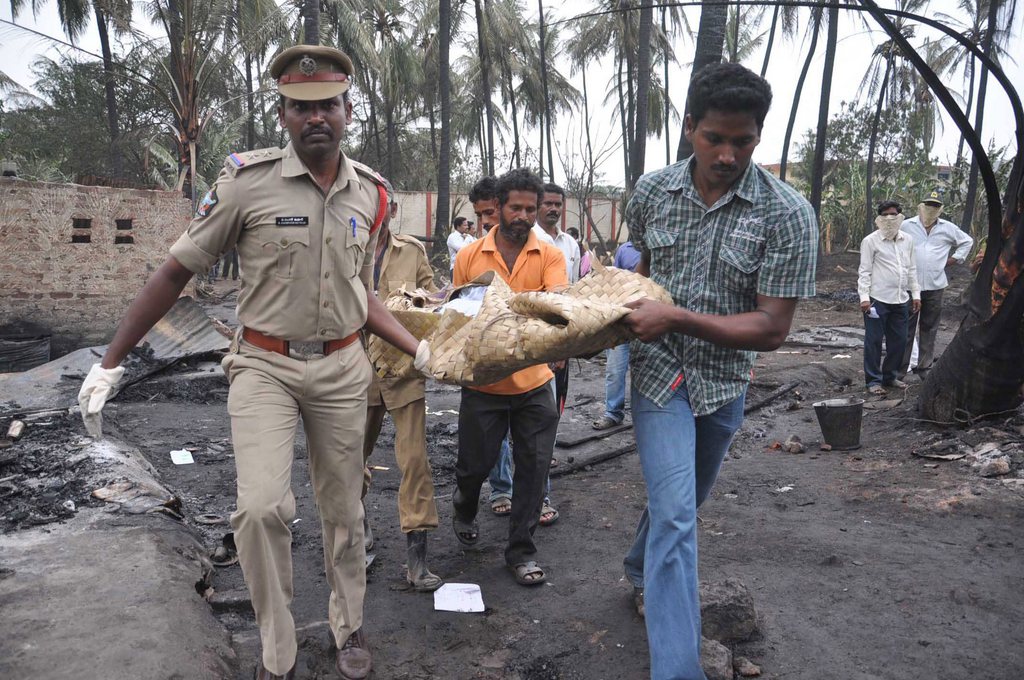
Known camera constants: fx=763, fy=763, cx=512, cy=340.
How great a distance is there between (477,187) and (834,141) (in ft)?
100

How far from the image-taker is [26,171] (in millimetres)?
27859

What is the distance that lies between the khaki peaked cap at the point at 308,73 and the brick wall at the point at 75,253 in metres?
9.48

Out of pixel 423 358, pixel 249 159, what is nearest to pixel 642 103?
pixel 423 358

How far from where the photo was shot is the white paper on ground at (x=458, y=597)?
3.53 meters

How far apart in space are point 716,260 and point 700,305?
6.5 inches

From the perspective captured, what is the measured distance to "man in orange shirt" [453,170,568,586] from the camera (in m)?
3.78

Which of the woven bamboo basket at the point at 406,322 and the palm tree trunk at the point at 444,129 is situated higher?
the palm tree trunk at the point at 444,129

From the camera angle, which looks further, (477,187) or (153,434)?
(153,434)

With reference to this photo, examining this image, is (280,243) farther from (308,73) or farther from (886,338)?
(886,338)

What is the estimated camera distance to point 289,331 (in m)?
2.71

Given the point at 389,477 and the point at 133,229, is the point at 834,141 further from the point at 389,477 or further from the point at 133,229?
the point at 389,477

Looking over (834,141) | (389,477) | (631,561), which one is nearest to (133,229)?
(389,477)

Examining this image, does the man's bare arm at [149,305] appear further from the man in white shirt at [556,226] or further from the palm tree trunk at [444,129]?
the palm tree trunk at [444,129]

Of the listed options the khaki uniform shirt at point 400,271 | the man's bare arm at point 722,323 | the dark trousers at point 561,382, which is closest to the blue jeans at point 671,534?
the man's bare arm at point 722,323
